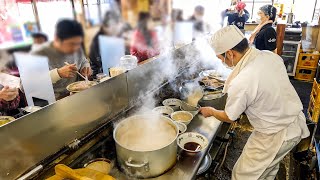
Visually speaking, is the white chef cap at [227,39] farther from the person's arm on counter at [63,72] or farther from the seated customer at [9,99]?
the seated customer at [9,99]

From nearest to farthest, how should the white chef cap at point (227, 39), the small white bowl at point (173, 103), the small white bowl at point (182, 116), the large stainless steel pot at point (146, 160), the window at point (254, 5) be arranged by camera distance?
the large stainless steel pot at point (146, 160) < the white chef cap at point (227, 39) < the small white bowl at point (182, 116) < the small white bowl at point (173, 103) < the window at point (254, 5)

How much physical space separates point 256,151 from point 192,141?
0.66 meters

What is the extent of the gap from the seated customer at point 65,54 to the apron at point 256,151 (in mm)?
1273

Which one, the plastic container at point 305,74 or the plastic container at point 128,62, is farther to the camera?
the plastic container at point 305,74

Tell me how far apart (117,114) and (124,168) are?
0.66 meters

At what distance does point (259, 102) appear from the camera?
1.79m

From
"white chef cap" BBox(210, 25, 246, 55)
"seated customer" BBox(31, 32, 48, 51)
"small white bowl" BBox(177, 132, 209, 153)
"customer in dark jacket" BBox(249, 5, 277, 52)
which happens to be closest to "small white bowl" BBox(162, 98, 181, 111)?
"small white bowl" BBox(177, 132, 209, 153)

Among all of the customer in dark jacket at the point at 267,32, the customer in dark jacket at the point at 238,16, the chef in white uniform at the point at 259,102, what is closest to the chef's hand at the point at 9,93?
the chef in white uniform at the point at 259,102

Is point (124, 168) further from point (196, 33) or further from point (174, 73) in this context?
point (196, 33)

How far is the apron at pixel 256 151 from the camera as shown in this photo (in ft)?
6.24

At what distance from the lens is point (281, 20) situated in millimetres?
6512

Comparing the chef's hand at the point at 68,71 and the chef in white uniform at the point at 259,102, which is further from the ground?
the chef's hand at the point at 68,71

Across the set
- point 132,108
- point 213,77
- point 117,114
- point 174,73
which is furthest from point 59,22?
point 213,77

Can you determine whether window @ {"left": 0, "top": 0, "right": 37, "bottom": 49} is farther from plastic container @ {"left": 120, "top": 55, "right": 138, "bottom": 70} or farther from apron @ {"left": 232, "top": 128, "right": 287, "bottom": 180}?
apron @ {"left": 232, "top": 128, "right": 287, "bottom": 180}
